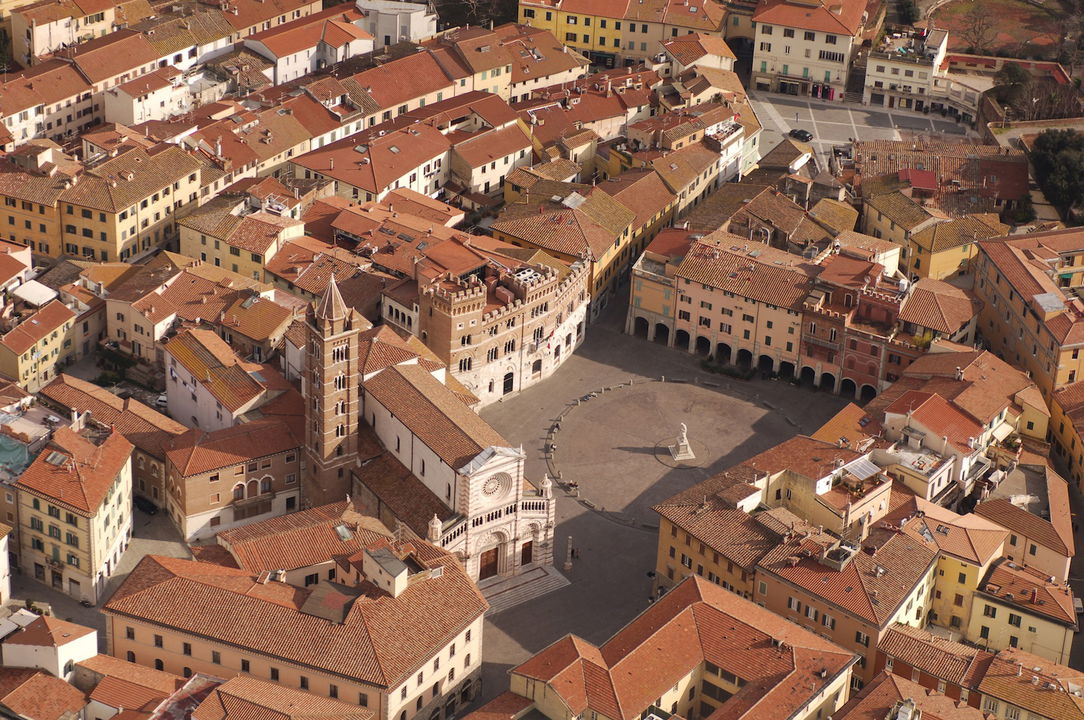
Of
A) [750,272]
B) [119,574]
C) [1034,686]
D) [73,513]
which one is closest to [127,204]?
[119,574]

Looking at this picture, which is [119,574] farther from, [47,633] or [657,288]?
[657,288]

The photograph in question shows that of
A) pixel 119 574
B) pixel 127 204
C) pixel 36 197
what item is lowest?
pixel 119 574

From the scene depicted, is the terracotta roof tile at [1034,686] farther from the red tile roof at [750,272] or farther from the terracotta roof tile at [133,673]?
the terracotta roof tile at [133,673]


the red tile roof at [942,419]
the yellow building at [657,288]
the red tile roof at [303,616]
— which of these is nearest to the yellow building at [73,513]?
the red tile roof at [303,616]

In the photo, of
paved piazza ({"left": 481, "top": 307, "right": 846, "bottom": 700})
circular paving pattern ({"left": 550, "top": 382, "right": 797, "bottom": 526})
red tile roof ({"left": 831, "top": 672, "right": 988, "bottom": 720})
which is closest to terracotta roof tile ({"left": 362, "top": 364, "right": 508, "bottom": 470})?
paved piazza ({"left": 481, "top": 307, "right": 846, "bottom": 700})

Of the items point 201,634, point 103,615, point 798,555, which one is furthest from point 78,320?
point 798,555

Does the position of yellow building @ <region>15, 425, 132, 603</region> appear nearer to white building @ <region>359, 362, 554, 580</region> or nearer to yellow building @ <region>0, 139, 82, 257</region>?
white building @ <region>359, 362, 554, 580</region>
